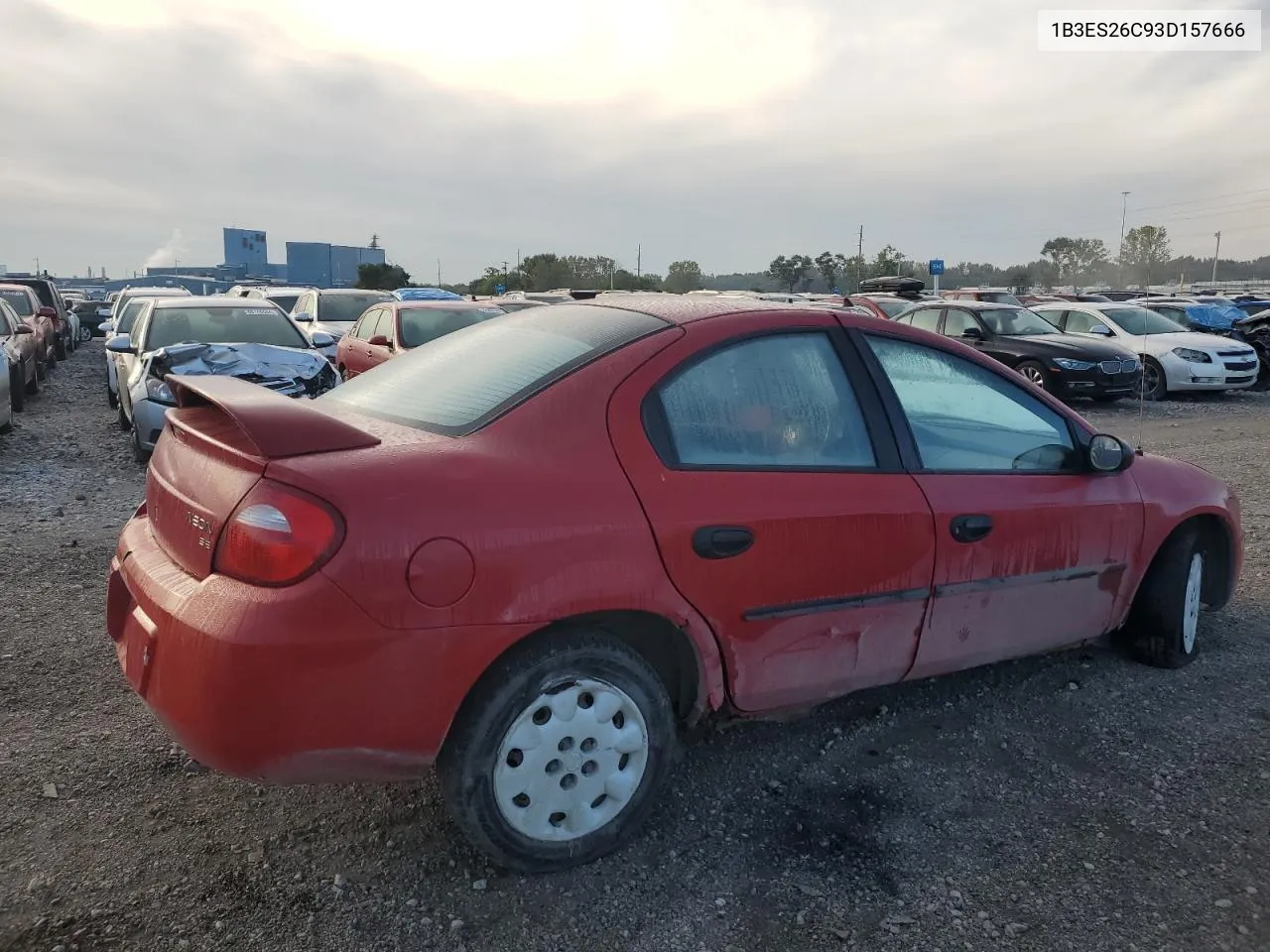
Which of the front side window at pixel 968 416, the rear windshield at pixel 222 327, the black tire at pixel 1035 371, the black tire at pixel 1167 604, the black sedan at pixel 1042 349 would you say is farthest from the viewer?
the black tire at pixel 1035 371

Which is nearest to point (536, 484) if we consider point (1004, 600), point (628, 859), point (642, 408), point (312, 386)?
point (642, 408)

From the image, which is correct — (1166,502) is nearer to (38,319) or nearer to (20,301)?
(38,319)

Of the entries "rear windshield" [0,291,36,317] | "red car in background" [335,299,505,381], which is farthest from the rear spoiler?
"rear windshield" [0,291,36,317]

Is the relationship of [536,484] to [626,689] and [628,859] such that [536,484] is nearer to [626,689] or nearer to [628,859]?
[626,689]

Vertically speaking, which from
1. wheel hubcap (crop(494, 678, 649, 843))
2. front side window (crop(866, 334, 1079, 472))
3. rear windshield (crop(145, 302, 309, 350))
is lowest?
wheel hubcap (crop(494, 678, 649, 843))

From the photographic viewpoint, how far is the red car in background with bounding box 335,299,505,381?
33.3 ft

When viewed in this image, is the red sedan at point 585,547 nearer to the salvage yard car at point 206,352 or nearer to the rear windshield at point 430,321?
the salvage yard car at point 206,352

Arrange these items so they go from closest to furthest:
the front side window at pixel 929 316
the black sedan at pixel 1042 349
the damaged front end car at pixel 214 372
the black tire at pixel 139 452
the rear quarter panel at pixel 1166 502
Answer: the rear quarter panel at pixel 1166 502
the damaged front end car at pixel 214 372
the black tire at pixel 139 452
the black sedan at pixel 1042 349
the front side window at pixel 929 316

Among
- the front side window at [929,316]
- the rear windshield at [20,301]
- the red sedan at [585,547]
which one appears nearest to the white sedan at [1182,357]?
the front side window at [929,316]

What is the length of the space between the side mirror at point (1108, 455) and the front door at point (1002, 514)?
0.14ft

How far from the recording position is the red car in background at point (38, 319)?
14500 millimetres

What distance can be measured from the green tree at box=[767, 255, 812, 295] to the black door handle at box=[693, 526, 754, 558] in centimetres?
5297

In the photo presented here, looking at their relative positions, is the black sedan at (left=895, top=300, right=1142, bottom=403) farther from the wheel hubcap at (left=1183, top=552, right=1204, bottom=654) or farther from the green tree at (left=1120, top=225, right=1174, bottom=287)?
the green tree at (left=1120, top=225, right=1174, bottom=287)

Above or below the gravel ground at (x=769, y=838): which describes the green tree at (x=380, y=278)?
above
